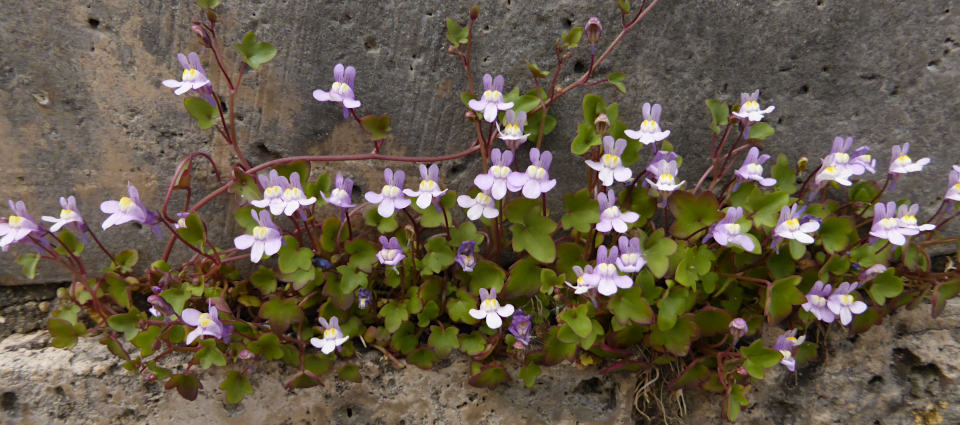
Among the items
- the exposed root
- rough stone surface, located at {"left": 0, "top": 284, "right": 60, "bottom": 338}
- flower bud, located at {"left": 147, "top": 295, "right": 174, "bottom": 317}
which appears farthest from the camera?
rough stone surface, located at {"left": 0, "top": 284, "right": 60, "bottom": 338}

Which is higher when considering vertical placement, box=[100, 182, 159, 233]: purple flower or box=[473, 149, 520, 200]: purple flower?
box=[100, 182, 159, 233]: purple flower

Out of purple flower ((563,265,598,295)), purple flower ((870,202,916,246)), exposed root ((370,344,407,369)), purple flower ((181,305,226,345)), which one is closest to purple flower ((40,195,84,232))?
purple flower ((181,305,226,345))

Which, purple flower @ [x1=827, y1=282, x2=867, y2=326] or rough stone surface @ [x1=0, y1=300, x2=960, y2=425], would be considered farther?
rough stone surface @ [x1=0, y1=300, x2=960, y2=425]

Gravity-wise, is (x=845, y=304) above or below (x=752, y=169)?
below

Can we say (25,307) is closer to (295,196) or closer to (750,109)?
(295,196)

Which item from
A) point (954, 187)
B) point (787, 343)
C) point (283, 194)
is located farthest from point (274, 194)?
point (954, 187)

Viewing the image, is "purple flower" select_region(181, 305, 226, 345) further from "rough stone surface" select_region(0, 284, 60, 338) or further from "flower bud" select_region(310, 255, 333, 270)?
"rough stone surface" select_region(0, 284, 60, 338)
